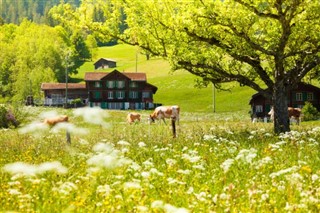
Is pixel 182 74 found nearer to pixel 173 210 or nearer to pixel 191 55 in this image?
pixel 191 55

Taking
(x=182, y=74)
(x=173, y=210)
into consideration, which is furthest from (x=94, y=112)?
(x=182, y=74)

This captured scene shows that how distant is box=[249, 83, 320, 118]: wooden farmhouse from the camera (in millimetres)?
92188

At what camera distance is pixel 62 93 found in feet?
428

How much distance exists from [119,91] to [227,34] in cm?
9807

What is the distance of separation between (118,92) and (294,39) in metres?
98.7

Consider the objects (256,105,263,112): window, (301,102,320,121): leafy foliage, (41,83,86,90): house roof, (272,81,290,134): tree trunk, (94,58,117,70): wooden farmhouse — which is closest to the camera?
(272,81,290,134): tree trunk

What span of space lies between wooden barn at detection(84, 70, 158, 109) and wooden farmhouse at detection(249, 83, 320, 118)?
32419 mm

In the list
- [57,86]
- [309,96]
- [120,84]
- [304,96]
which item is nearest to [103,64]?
[57,86]

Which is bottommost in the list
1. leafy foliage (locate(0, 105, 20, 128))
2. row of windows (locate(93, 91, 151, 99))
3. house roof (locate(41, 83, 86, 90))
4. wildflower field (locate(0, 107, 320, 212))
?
wildflower field (locate(0, 107, 320, 212))

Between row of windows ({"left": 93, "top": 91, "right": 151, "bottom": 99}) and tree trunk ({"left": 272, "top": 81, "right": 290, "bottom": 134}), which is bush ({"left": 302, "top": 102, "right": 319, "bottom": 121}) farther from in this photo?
row of windows ({"left": 93, "top": 91, "right": 151, "bottom": 99})

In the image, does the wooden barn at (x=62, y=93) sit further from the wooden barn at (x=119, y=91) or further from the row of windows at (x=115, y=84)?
the row of windows at (x=115, y=84)

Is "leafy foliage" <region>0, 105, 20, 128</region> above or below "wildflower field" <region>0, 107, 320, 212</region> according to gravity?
above

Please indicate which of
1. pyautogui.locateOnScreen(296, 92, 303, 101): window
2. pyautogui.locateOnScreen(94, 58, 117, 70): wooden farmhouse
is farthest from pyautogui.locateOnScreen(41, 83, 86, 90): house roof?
pyautogui.locateOnScreen(94, 58, 117, 70): wooden farmhouse

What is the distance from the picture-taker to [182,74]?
149250 millimetres
